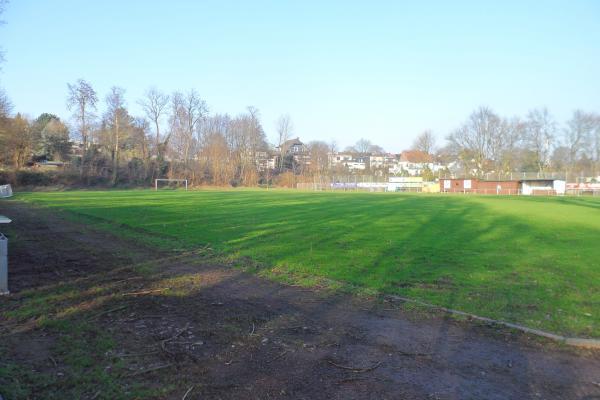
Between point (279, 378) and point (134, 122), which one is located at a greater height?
point (134, 122)

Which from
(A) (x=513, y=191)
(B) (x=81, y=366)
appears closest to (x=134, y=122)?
(A) (x=513, y=191)

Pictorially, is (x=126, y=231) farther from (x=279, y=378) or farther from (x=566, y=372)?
(x=566, y=372)

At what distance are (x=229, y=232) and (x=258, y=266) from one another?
261 inches

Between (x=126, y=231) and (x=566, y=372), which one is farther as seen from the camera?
(x=126, y=231)

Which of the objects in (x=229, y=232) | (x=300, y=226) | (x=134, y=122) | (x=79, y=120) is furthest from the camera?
(x=134, y=122)

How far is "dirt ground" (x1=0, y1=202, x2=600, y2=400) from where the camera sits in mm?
4586

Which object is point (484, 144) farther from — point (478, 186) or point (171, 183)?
point (171, 183)

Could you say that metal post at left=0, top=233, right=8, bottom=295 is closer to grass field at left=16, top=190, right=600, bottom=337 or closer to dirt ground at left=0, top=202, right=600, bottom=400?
dirt ground at left=0, top=202, right=600, bottom=400

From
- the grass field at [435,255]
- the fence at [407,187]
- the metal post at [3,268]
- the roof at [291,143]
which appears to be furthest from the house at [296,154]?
the metal post at [3,268]

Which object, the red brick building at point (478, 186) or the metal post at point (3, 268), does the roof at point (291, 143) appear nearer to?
the red brick building at point (478, 186)

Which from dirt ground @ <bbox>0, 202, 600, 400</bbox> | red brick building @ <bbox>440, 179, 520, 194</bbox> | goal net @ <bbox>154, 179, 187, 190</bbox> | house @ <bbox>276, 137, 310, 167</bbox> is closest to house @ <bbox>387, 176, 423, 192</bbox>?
red brick building @ <bbox>440, 179, 520, 194</bbox>

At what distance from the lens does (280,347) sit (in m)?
5.66

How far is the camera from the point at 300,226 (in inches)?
789

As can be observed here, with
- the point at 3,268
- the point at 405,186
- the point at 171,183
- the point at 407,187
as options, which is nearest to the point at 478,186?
the point at 407,187
